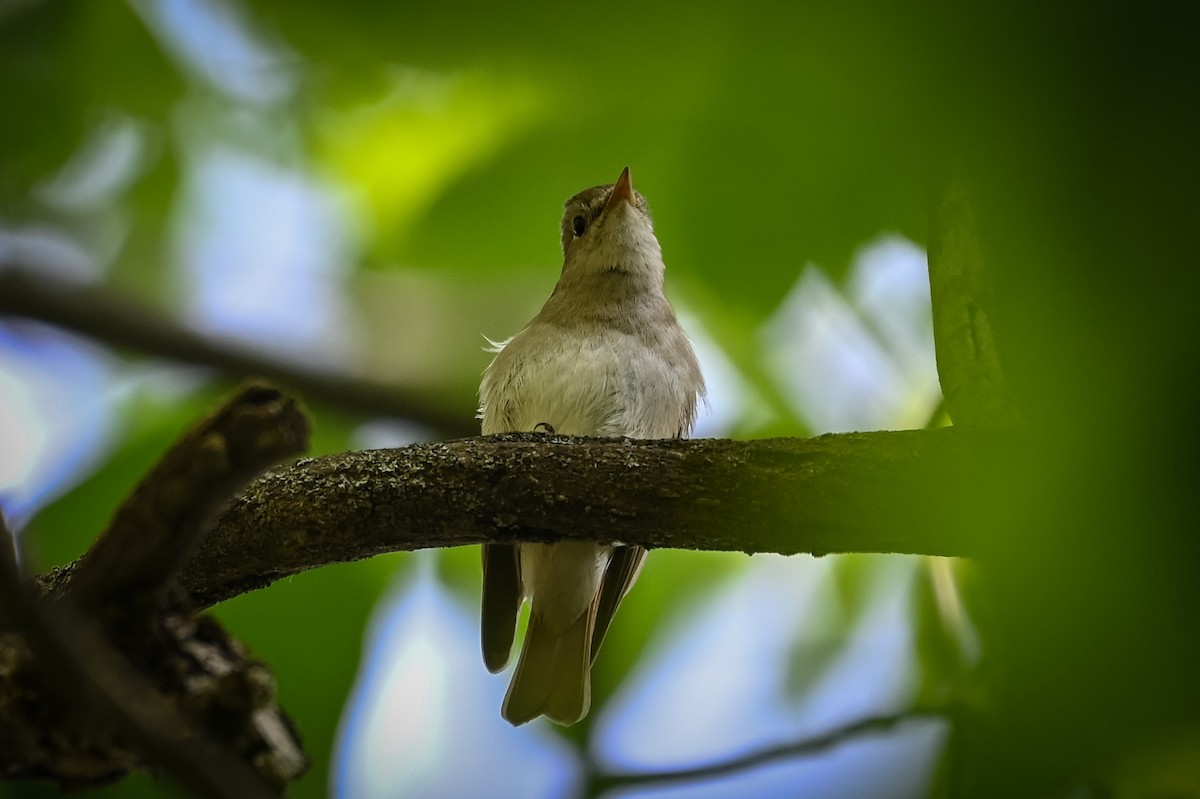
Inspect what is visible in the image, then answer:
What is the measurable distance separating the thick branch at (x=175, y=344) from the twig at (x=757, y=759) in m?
1.99

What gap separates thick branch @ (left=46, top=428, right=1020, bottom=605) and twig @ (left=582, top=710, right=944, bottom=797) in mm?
476

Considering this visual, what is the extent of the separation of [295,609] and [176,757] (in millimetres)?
2427

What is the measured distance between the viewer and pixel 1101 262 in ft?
1.82

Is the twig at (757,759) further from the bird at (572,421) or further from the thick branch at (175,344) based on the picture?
the thick branch at (175,344)

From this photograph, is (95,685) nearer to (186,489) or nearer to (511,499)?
(186,489)

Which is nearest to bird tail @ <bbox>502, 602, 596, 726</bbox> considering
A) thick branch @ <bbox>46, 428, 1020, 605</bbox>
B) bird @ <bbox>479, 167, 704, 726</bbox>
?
bird @ <bbox>479, 167, 704, 726</bbox>

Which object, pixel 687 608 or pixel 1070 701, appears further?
pixel 687 608

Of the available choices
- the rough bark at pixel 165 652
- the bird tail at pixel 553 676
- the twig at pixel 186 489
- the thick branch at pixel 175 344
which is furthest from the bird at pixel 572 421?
the twig at pixel 186 489

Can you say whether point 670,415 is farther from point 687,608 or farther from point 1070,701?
point 1070,701

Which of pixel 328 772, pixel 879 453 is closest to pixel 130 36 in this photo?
pixel 879 453

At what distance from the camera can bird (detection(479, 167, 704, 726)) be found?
433 cm

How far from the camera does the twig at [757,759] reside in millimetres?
1654

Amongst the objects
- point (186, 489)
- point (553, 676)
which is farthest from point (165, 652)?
point (553, 676)

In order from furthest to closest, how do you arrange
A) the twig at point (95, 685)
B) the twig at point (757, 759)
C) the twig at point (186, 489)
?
1. the twig at point (757, 759)
2. the twig at point (186, 489)
3. the twig at point (95, 685)
